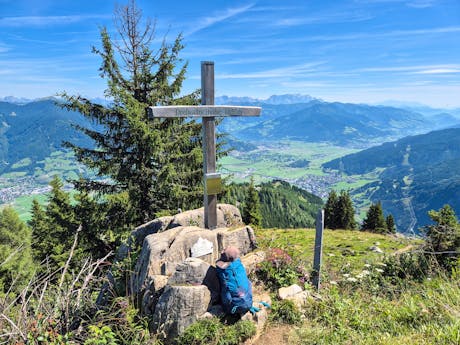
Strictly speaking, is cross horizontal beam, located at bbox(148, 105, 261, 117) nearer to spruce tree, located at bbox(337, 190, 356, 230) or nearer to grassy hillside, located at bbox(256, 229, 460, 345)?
grassy hillside, located at bbox(256, 229, 460, 345)

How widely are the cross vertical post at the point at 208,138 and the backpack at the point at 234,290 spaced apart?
1.99 metres

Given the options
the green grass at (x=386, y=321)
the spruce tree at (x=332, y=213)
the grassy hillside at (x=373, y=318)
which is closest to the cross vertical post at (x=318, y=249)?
the grassy hillside at (x=373, y=318)

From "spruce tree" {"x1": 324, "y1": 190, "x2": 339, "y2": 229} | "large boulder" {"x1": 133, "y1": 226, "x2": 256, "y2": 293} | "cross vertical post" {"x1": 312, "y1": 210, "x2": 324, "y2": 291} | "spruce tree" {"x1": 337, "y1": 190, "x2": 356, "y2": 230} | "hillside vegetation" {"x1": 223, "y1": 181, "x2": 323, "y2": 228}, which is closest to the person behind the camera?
"large boulder" {"x1": 133, "y1": 226, "x2": 256, "y2": 293}

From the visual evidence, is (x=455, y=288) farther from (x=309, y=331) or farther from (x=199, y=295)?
(x=199, y=295)

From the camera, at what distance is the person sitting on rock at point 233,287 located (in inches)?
199

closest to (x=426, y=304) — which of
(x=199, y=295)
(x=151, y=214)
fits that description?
(x=199, y=295)

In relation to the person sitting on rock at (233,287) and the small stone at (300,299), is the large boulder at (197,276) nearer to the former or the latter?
the person sitting on rock at (233,287)

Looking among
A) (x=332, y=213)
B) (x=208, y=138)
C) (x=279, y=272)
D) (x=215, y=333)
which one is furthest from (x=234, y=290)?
(x=332, y=213)

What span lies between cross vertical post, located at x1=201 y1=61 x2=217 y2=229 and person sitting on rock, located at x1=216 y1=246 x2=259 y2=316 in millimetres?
1826

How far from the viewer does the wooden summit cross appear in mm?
6520

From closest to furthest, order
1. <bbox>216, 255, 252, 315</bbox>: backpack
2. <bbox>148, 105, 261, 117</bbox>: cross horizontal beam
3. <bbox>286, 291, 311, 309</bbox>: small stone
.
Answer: <bbox>216, 255, 252, 315</bbox>: backpack
<bbox>286, 291, 311, 309</bbox>: small stone
<bbox>148, 105, 261, 117</bbox>: cross horizontal beam

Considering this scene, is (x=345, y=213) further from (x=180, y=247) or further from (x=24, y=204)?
(x=24, y=204)

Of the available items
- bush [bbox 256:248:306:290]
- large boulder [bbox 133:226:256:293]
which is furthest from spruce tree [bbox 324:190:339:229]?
large boulder [bbox 133:226:256:293]

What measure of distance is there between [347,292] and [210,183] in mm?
3907
